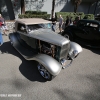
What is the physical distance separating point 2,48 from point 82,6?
1965cm

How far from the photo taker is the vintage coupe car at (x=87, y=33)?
17.4ft

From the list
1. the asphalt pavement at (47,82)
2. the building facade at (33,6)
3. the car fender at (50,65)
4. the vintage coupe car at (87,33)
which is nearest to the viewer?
the asphalt pavement at (47,82)

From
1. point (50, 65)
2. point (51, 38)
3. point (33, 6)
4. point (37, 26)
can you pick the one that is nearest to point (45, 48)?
point (51, 38)

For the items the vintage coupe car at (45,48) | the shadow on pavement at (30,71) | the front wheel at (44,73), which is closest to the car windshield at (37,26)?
the vintage coupe car at (45,48)

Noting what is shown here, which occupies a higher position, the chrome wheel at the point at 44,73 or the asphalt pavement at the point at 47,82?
the chrome wheel at the point at 44,73

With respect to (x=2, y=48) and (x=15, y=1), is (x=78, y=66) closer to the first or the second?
(x=2, y=48)

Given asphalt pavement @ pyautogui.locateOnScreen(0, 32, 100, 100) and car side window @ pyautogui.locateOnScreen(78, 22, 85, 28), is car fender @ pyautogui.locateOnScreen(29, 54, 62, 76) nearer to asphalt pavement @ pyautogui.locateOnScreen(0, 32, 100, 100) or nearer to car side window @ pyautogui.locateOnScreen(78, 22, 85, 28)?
asphalt pavement @ pyautogui.locateOnScreen(0, 32, 100, 100)

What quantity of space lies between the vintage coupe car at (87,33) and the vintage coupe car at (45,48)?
187 cm

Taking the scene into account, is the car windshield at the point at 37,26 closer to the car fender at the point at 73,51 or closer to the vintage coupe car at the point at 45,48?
the vintage coupe car at the point at 45,48

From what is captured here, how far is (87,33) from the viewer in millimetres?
5621

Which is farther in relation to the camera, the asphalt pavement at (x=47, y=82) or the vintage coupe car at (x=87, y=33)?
the vintage coupe car at (x=87, y=33)

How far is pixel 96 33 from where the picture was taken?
524 centimetres

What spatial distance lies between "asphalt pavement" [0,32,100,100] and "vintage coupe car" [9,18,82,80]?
0.36 m

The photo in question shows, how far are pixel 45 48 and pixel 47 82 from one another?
134 cm
